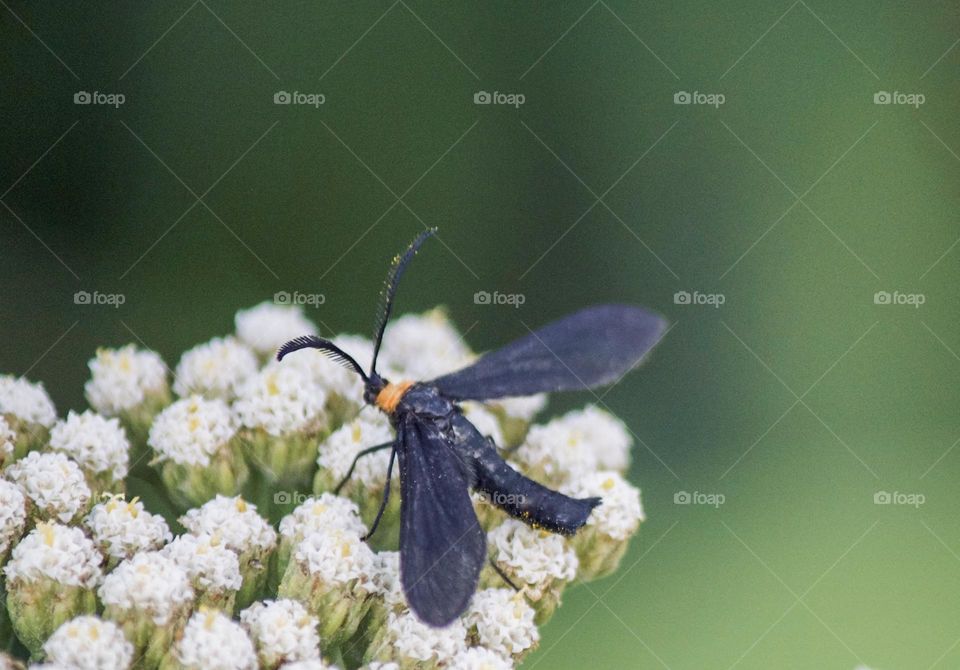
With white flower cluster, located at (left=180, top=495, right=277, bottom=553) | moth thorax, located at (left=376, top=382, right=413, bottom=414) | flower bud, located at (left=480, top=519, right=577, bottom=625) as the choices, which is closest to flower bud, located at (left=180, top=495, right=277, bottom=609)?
white flower cluster, located at (left=180, top=495, right=277, bottom=553)

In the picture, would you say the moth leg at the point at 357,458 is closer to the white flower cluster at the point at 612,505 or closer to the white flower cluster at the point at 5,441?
the white flower cluster at the point at 612,505

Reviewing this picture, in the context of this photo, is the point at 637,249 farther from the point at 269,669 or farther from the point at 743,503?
the point at 269,669

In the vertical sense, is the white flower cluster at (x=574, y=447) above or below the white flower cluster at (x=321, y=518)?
above

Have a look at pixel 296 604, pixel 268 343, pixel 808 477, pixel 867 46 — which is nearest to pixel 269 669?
pixel 296 604

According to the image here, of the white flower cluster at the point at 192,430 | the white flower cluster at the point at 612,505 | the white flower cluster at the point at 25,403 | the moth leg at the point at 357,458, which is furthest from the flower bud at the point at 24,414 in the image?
the white flower cluster at the point at 612,505

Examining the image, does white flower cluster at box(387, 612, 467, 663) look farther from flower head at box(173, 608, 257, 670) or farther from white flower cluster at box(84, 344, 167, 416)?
white flower cluster at box(84, 344, 167, 416)

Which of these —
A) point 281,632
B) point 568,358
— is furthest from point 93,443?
point 568,358
